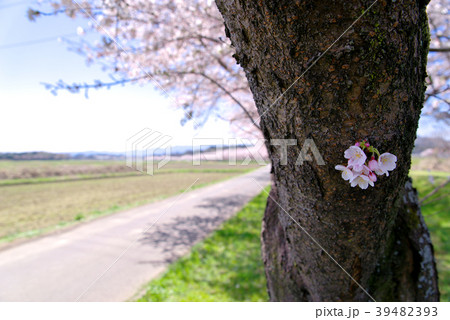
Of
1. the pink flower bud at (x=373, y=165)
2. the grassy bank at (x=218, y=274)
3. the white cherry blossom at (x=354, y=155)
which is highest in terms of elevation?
the white cherry blossom at (x=354, y=155)

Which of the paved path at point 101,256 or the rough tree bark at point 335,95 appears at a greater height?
the rough tree bark at point 335,95

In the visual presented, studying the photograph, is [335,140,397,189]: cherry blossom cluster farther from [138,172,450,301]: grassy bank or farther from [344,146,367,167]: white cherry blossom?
[138,172,450,301]: grassy bank

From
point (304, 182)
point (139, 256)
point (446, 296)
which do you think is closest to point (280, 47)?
point (304, 182)

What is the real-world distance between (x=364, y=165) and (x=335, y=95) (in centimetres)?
19

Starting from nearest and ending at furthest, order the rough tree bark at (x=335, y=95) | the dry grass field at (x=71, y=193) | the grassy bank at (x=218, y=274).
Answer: the rough tree bark at (x=335, y=95) < the grassy bank at (x=218, y=274) < the dry grass field at (x=71, y=193)

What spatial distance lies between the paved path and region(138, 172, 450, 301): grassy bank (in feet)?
0.78

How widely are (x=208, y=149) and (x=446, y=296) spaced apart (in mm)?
2595

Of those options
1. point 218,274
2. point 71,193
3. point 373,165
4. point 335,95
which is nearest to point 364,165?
point 373,165

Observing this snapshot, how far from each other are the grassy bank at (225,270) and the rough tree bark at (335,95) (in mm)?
1138

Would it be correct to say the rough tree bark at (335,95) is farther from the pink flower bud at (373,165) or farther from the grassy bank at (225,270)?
the grassy bank at (225,270)

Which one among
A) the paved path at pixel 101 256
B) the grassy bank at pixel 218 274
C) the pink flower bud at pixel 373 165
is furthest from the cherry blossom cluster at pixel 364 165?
the grassy bank at pixel 218 274

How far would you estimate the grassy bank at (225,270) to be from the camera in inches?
90.0

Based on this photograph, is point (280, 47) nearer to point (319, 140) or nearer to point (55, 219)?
point (319, 140)

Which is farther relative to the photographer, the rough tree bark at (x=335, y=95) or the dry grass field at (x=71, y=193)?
the dry grass field at (x=71, y=193)
